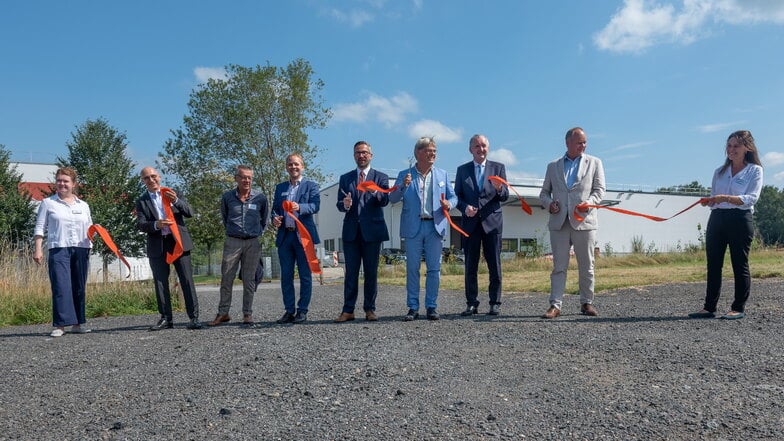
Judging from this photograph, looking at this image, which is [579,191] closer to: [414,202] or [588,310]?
[588,310]

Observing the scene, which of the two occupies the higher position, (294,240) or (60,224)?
(60,224)

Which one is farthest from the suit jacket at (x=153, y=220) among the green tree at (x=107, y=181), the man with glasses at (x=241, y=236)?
the green tree at (x=107, y=181)

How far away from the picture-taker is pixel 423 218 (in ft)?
20.6

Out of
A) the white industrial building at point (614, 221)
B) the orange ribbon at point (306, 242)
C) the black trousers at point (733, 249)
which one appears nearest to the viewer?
the black trousers at point (733, 249)

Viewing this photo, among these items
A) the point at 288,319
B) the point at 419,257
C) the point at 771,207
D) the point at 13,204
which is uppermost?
the point at 771,207

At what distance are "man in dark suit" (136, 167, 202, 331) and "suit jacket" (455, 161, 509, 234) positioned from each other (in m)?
3.19

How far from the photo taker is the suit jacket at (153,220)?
6.34 m

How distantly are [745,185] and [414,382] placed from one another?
4.43 m

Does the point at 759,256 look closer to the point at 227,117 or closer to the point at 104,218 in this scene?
the point at 227,117

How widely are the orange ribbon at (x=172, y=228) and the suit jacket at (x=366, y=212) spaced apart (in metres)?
1.86

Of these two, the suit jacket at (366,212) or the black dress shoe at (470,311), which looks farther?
the black dress shoe at (470,311)

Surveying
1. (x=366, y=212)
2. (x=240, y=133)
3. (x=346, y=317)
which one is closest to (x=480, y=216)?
(x=366, y=212)

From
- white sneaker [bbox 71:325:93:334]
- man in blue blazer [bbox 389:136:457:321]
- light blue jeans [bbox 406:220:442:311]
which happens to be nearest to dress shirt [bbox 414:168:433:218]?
man in blue blazer [bbox 389:136:457:321]

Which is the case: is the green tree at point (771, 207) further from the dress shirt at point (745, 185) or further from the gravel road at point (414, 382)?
the gravel road at point (414, 382)
